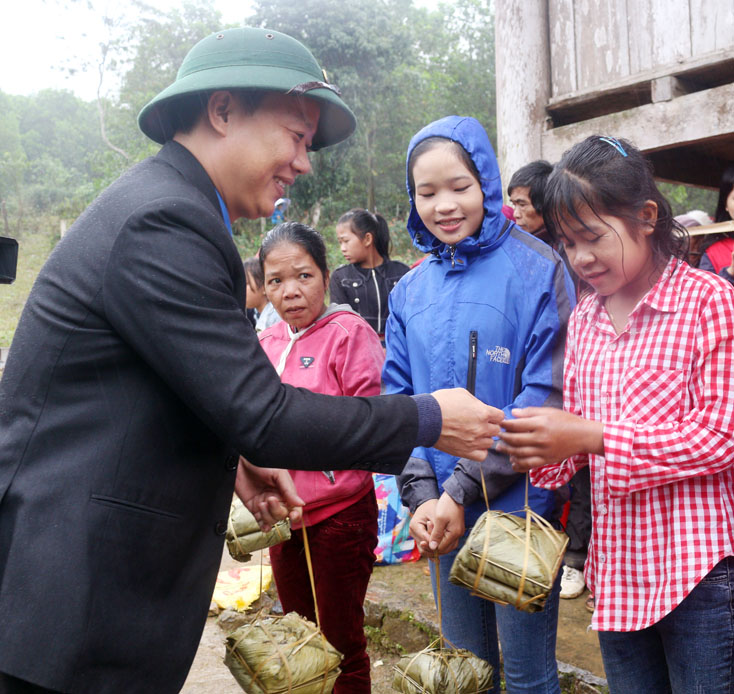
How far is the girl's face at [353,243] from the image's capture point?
18.3 feet

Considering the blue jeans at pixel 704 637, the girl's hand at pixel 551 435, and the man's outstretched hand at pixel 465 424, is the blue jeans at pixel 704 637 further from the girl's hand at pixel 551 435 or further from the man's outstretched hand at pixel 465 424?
the man's outstretched hand at pixel 465 424

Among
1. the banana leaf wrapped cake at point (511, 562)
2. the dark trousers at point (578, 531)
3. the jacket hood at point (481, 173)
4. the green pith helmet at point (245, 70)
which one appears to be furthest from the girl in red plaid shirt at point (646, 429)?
the dark trousers at point (578, 531)

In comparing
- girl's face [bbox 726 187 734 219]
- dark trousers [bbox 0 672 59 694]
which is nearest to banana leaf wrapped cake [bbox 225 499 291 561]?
dark trousers [bbox 0 672 59 694]

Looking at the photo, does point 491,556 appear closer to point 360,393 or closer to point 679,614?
point 679,614

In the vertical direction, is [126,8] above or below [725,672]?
above

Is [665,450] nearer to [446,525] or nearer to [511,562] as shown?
[511,562]

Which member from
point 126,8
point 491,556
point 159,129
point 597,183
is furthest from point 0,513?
point 126,8

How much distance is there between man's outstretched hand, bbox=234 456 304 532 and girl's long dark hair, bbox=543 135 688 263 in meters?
1.13

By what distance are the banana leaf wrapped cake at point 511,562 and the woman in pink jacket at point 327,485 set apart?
0.96 meters

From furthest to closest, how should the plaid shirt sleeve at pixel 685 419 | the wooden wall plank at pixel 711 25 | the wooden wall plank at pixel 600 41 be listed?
the wooden wall plank at pixel 600 41 → the wooden wall plank at pixel 711 25 → the plaid shirt sleeve at pixel 685 419

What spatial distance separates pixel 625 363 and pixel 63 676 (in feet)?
5.01

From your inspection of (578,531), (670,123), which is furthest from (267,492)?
(670,123)

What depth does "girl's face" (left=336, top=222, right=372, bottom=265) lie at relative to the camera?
559 cm

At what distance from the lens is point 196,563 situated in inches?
65.1
